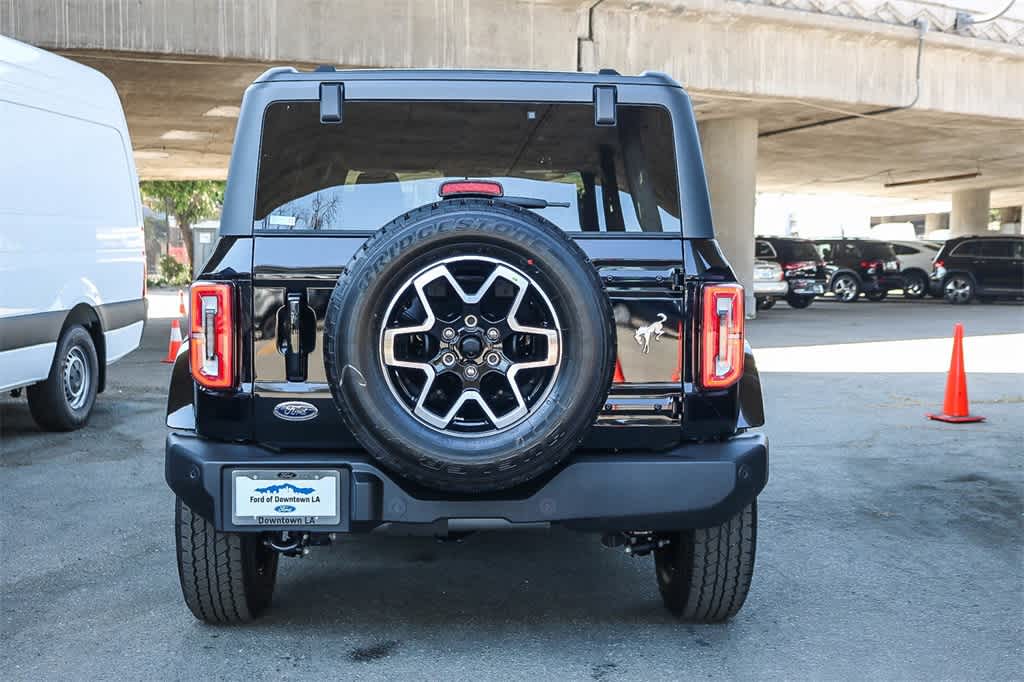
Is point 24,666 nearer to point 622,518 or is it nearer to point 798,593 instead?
point 622,518

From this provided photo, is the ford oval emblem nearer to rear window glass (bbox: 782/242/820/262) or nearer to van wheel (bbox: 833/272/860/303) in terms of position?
rear window glass (bbox: 782/242/820/262)

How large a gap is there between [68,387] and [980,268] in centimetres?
2493

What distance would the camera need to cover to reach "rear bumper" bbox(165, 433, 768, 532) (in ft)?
10.8

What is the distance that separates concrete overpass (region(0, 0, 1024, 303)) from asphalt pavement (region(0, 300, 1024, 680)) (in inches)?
360

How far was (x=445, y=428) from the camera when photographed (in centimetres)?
315

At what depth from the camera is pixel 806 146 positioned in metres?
27.0

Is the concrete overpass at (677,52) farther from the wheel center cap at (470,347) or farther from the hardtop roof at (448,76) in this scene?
the wheel center cap at (470,347)

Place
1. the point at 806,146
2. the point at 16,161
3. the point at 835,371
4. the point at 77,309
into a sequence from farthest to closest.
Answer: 1. the point at 806,146
2. the point at 835,371
3. the point at 77,309
4. the point at 16,161

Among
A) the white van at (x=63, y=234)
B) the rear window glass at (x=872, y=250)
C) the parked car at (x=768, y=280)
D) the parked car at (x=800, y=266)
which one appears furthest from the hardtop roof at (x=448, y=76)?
the rear window glass at (x=872, y=250)

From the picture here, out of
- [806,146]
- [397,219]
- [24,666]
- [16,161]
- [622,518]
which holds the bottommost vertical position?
[24,666]

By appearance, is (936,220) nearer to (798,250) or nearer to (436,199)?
(798,250)

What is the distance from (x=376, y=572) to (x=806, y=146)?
24.6m

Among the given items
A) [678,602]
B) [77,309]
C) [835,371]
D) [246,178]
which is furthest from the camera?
[835,371]

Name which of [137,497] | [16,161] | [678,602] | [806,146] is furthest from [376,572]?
[806,146]
